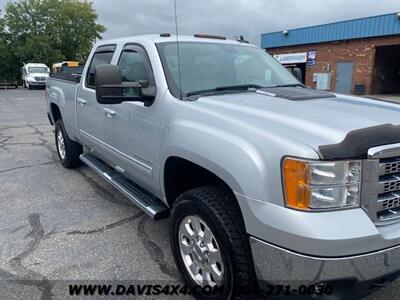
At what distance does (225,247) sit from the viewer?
2205 millimetres

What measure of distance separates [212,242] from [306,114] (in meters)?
0.98

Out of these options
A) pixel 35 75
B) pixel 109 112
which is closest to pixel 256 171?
pixel 109 112

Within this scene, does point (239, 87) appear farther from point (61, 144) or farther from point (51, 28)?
point (51, 28)

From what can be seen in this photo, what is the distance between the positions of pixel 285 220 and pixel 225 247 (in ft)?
1.60

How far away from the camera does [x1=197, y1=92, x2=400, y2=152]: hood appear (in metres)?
1.98

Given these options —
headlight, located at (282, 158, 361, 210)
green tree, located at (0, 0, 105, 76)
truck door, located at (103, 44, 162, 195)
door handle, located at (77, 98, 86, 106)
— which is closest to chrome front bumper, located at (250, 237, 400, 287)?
headlight, located at (282, 158, 361, 210)

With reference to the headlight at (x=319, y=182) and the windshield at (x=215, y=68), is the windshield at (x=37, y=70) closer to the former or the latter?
the windshield at (x=215, y=68)

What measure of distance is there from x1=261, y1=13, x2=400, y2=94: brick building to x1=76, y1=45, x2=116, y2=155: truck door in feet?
60.8

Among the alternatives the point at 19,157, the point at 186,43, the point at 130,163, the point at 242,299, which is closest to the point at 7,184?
the point at 19,157

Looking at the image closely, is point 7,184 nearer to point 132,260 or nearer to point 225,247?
point 132,260

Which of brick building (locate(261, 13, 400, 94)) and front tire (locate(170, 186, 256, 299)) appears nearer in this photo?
front tire (locate(170, 186, 256, 299))

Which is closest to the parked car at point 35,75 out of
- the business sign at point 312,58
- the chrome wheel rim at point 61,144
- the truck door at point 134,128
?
the business sign at point 312,58

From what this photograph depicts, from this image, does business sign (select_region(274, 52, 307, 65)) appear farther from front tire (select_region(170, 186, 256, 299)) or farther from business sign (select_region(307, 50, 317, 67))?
front tire (select_region(170, 186, 256, 299))

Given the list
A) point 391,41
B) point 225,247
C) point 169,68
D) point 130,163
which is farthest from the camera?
point 391,41
